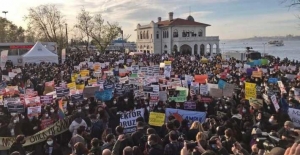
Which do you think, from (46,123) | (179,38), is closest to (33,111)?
(46,123)

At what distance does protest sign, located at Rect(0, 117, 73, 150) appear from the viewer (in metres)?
9.54

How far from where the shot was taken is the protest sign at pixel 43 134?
9539mm

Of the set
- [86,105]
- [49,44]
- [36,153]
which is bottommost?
[36,153]

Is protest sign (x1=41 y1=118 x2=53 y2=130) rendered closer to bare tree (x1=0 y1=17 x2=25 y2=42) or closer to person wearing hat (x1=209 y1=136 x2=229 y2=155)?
person wearing hat (x1=209 y1=136 x2=229 y2=155)

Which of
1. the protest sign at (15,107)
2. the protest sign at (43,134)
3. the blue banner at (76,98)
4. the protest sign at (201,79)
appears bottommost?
the protest sign at (43,134)

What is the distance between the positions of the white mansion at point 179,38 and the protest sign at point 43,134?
6380cm

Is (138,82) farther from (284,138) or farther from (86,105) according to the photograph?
(284,138)

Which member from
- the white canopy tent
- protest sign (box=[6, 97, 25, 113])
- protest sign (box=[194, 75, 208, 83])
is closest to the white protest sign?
protest sign (box=[194, 75, 208, 83])

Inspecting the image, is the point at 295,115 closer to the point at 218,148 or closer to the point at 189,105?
the point at 189,105

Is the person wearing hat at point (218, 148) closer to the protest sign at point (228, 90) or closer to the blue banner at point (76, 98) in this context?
the blue banner at point (76, 98)

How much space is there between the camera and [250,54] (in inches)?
1738

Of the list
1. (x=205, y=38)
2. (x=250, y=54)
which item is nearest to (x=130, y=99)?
(x=250, y=54)

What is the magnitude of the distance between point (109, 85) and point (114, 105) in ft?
6.05

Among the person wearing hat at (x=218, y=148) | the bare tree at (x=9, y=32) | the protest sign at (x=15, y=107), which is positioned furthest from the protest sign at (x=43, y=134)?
the bare tree at (x=9, y=32)
